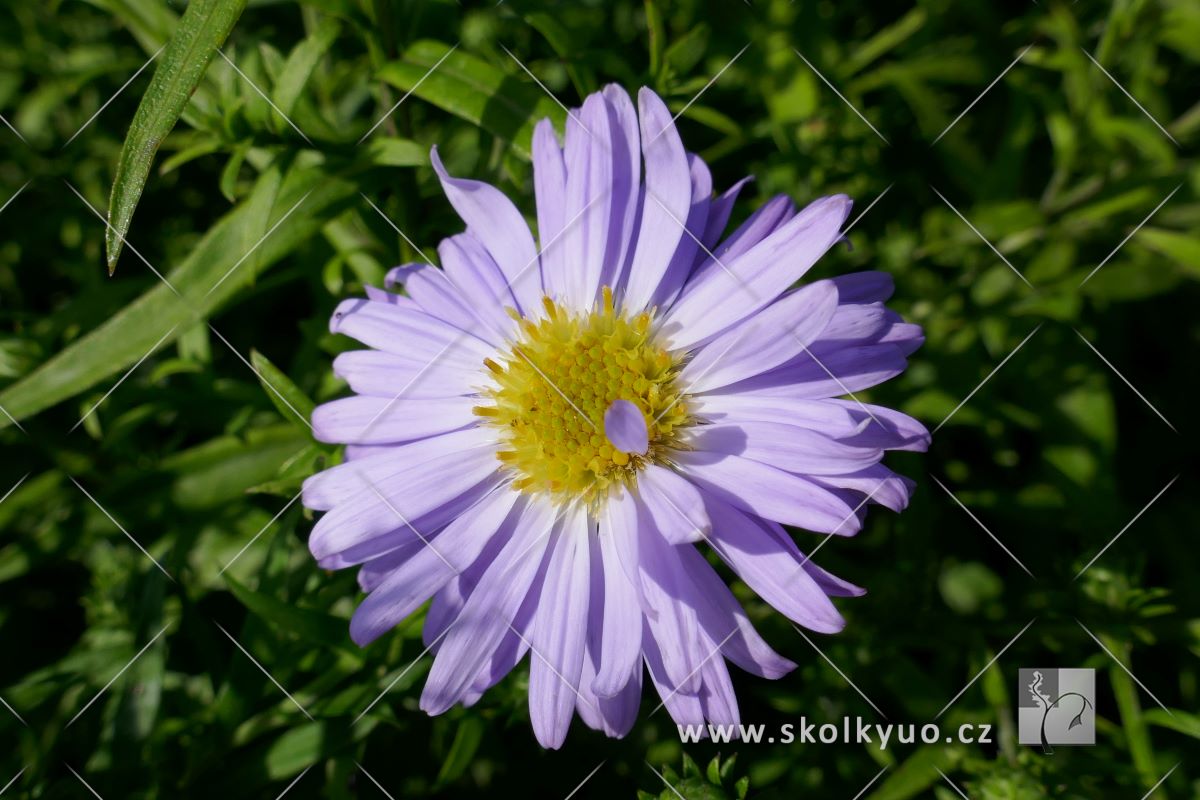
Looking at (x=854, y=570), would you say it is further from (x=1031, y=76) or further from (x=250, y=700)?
(x=1031, y=76)

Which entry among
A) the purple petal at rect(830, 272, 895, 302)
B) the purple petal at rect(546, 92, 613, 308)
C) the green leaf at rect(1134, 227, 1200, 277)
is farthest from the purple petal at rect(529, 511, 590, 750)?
the green leaf at rect(1134, 227, 1200, 277)

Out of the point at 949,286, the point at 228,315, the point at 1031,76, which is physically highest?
the point at 228,315

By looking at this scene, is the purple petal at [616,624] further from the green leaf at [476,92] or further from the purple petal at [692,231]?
the green leaf at [476,92]

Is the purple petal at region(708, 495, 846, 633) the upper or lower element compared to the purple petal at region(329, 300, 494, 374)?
lower

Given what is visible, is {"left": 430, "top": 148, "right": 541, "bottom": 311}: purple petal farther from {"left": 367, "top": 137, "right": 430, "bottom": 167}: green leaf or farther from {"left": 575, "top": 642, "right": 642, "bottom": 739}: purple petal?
{"left": 575, "top": 642, "right": 642, "bottom": 739}: purple petal

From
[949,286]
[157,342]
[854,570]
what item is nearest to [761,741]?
[854,570]

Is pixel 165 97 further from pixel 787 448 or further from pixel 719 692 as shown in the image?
pixel 719 692

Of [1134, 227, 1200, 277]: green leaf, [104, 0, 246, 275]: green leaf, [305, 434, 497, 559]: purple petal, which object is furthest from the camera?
[1134, 227, 1200, 277]: green leaf

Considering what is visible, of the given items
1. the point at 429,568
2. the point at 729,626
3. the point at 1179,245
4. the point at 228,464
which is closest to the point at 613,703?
the point at 729,626
